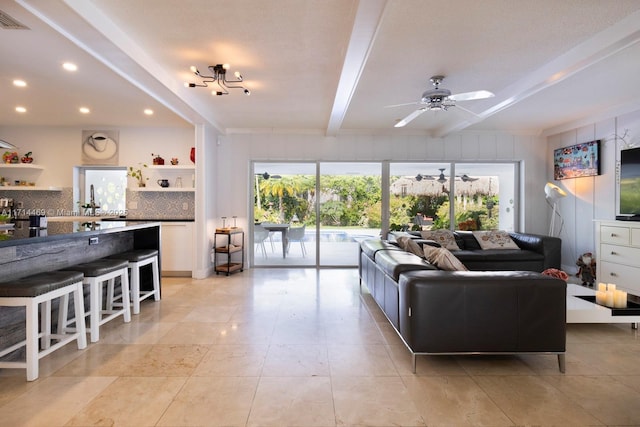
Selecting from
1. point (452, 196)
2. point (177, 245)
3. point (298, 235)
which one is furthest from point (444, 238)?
point (177, 245)

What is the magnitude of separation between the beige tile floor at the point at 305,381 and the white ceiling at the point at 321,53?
2.51 metres

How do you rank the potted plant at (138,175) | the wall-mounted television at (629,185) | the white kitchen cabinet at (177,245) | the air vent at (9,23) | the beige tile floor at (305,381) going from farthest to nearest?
the potted plant at (138,175), the white kitchen cabinet at (177,245), the wall-mounted television at (629,185), the air vent at (9,23), the beige tile floor at (305,381)

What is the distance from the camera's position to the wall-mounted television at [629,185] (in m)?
4.62

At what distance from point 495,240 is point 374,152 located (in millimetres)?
2621

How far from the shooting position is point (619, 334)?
3.28 metres

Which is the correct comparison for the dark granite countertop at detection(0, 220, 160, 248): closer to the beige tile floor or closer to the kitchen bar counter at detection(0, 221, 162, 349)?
the kitchen bar counter at detection(0, 221, 162, 349)

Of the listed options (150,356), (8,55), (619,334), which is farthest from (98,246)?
(619,334)

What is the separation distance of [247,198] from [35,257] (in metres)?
3.89

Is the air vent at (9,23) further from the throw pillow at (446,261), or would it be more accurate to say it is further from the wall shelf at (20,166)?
the wall shelf at (20,166)

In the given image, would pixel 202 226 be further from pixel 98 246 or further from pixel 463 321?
pixel 463 321

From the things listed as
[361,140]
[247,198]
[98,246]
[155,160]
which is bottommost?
[98,246]

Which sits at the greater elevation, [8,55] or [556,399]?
[8,55]

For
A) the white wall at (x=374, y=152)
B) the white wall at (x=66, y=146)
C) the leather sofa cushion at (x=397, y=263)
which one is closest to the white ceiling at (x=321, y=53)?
the white wall at (x=66, y=146)

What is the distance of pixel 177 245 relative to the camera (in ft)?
19.4
